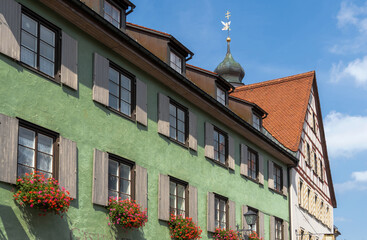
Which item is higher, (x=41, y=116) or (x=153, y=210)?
(x=41, y=116)

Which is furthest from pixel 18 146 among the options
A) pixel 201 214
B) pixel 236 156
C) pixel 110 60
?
pixel 236 156

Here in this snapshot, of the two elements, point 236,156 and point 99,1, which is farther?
point 236,156

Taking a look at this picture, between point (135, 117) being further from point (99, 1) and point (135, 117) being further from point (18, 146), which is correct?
point (18, 146)

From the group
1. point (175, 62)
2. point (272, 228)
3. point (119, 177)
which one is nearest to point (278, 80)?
point (272, 228)

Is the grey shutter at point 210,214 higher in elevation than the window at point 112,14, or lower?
lower

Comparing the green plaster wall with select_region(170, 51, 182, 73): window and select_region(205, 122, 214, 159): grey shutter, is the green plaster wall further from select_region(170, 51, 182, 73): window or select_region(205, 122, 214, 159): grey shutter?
select_region(170, 51, 182, 73): window

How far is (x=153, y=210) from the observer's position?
686 inches

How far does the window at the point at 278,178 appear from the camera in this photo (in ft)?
92.8

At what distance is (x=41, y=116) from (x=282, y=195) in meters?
17.0

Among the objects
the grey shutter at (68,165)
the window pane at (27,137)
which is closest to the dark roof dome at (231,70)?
the grey shutter at (68,165)

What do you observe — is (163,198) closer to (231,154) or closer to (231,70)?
(231,154)

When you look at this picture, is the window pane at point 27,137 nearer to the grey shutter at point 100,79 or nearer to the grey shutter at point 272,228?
the grey shutter at point 100,79

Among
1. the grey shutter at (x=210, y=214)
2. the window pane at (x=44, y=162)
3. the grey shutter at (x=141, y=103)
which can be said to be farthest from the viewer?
the grey shutter at (x=210, y=214)

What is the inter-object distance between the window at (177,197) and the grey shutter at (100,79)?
4028 mm
